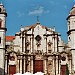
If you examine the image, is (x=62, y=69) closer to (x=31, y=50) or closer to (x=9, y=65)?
(x=31, y=50)

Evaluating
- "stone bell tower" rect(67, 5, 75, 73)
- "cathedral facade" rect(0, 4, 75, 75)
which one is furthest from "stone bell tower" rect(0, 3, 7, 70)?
"stone bell tower" rect(67, 5, 75, 73)

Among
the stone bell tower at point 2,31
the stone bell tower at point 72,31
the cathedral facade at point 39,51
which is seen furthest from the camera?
the stone bell tower at point 72,31

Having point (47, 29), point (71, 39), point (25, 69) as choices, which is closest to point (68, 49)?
point (71, 39)

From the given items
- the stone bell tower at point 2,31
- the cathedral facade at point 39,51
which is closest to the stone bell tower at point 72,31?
the cathedral facade at point 39,51

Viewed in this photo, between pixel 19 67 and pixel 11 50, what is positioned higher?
pixel 11 50

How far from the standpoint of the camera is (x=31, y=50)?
40000 millimetres

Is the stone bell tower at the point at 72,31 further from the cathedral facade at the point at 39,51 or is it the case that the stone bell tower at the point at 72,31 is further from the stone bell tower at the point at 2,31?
the stone bell tower at the point at 2,31

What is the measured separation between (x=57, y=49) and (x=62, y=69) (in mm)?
3203

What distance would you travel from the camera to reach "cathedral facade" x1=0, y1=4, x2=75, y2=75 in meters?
39.3

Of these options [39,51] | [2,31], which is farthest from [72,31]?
[2,31]

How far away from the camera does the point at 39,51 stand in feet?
131

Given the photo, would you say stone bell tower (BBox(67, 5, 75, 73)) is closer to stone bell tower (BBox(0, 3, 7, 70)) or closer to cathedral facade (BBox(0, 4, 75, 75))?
cathedral facade (BBox(0, 4, 75, 75))

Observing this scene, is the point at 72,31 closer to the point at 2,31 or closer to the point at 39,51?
the point at 39,51

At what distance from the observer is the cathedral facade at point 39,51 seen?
39.3 meters
